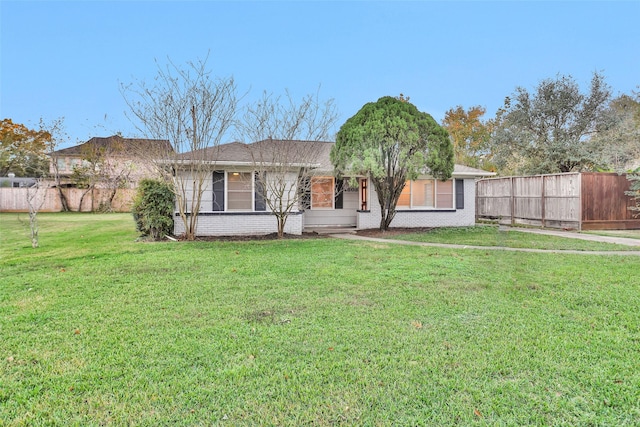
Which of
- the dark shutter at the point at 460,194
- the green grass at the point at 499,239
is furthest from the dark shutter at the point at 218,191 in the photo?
the dark shutter at the point at 460,194

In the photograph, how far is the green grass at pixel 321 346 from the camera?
7.75ft

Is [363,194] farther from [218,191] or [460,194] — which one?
[218,191]

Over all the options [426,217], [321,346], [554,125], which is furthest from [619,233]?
[321,346]

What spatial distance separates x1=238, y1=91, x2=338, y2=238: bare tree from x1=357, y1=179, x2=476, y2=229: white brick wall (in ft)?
11.7

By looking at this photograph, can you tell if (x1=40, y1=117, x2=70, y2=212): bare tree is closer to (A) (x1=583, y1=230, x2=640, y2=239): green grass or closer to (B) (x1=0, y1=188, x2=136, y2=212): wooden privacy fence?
(B) (x1=0, y1=188, x2=136, y2=212): wooden privacy fence

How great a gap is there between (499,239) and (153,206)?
10575mm

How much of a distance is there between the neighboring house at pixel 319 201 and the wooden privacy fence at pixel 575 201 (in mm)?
2423

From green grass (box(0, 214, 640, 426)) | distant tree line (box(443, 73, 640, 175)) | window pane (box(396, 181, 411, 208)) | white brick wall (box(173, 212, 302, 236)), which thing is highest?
distant tree line (box(443, 73, 640, 175))

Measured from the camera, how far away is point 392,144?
11.0 m

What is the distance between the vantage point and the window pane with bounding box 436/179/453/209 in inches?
578

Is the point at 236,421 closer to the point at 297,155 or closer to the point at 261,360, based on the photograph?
the point at 261,360

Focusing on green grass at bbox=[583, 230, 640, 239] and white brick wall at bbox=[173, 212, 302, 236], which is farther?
white brick wall at bbox=[173, 212, 302, 236]

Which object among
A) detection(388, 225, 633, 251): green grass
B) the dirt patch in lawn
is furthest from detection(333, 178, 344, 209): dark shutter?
detection(388, 225, 633, 251): green grass

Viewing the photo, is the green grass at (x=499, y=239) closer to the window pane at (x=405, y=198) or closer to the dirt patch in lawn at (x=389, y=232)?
the dirt patch in lawn at (x=389, y=232)
